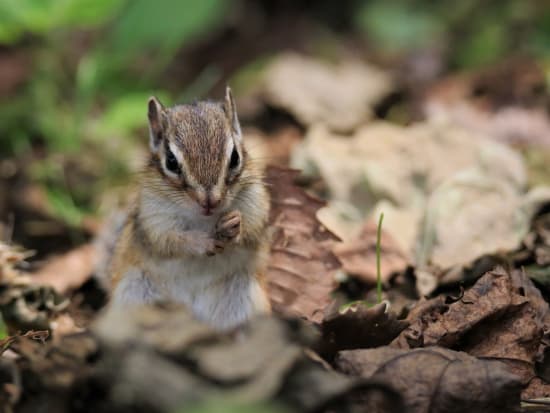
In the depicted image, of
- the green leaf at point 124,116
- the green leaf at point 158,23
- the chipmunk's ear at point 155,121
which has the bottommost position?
the green leaf at point 124,116

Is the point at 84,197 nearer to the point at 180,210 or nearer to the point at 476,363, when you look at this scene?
the point at 180,210

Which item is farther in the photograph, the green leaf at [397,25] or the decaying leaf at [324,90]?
the green leaf at [397,25]

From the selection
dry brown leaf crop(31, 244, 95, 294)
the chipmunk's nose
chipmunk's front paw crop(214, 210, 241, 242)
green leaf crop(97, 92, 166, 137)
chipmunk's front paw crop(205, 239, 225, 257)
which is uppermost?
green leaf crop(97, 92, 166, 137)

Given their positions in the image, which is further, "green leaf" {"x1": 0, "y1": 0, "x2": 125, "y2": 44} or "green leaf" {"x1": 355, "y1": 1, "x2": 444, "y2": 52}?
"green leaf" {"x1": 355, "y1": 1, "x2": 444, "y2": 52}

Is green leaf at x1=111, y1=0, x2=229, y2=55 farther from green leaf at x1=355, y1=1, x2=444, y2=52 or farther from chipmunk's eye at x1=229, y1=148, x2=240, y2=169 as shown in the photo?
chipmunk's eye at x1=229, y1=148, x2=240, y2=169

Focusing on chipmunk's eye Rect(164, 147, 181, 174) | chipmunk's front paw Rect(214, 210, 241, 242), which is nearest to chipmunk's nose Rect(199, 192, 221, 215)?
chipmunk's front paw Rect(214, 210, 241, 242)

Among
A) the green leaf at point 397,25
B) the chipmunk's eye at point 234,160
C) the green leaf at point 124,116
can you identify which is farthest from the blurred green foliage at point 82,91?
the green leaf at point 397,25

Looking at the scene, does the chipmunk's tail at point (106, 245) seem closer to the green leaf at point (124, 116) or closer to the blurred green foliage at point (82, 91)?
the blurred green foliage at point (82, 91)
